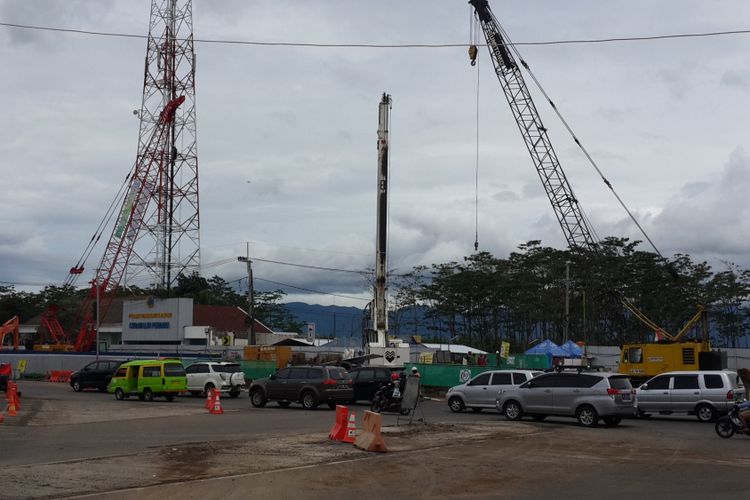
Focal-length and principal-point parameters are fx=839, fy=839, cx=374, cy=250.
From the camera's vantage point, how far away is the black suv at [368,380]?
33250mm

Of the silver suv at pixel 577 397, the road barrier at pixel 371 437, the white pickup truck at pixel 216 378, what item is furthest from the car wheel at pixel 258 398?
the road barrier at pixel 371 437

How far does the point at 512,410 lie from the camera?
87.1 ft

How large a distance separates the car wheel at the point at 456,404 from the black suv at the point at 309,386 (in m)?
3.90

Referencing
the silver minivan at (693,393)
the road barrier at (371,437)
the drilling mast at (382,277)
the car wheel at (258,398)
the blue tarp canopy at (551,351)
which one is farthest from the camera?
the blue tarp canopy at (551,351)

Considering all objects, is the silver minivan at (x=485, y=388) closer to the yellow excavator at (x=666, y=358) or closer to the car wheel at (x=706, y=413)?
the car wheel at (x=706, y=413)

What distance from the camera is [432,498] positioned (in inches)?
482

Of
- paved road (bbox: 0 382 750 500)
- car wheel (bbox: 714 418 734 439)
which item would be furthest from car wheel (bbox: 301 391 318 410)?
car wheel (bbox: 714 418 734 439)

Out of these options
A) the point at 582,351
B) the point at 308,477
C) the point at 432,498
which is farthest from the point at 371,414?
the point at 582,351

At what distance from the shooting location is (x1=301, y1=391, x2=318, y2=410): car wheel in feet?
103

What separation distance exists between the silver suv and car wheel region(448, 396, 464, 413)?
3498 mm

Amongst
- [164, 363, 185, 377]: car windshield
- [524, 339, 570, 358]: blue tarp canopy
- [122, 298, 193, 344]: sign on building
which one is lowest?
[164, 363, 185, 377]: car windshield

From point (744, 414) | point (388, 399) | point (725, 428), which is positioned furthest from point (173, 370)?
point (744, 414)

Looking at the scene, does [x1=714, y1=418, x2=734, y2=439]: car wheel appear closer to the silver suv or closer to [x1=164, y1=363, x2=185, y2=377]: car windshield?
the silver suv

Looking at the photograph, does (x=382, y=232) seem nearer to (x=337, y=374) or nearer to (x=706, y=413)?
(x=337, y=374)
